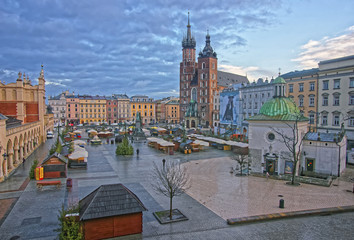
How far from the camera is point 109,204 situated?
12.7 metres

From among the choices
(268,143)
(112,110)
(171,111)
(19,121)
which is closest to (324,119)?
(268,143)

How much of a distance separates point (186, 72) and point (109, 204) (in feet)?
312

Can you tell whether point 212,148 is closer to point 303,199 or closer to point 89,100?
point 303,199

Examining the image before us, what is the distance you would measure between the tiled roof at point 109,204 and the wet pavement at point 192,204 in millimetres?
1857

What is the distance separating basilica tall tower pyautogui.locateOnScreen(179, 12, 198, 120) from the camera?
10388cm

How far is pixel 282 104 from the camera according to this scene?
28312mm

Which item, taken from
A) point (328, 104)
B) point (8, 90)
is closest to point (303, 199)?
point (328, 104)

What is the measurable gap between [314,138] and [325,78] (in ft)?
57.0

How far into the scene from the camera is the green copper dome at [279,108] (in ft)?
91.2

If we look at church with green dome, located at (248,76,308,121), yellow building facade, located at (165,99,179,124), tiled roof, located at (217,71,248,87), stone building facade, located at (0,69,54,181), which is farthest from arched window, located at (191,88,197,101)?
church with green dome, located at (248,76,308,121)

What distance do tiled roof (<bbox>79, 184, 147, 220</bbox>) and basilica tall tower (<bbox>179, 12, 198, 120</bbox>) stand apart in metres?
91.0

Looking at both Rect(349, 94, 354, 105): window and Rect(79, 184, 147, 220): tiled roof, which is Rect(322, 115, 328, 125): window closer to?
Rect(349, 94, 354, 105): window

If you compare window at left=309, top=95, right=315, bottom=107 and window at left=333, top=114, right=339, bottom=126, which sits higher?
window at left=309, top=95, right=315, bottom=107

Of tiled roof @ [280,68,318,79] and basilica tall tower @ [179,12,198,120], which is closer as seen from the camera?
tiled roof @ [280,68,318,79]
